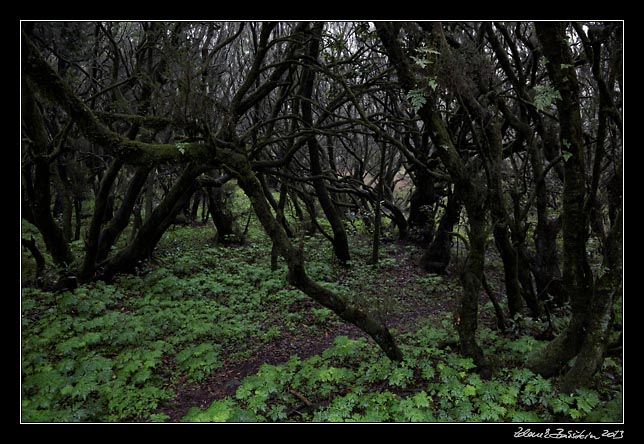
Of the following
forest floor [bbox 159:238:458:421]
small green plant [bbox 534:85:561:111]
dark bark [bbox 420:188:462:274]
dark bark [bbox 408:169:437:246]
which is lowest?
forest floor [bbox 159:238:458:421]

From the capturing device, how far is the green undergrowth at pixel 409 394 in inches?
150

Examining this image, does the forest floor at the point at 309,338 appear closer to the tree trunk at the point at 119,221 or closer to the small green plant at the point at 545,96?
the small green plant at the point at 545,96

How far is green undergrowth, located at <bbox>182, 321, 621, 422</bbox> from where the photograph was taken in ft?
12.5

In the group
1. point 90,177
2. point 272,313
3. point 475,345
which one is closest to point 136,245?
point 272,313

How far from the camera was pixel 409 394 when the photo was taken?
430 centimetres

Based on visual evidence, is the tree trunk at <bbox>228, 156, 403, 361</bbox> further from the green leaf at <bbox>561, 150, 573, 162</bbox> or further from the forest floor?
the green leaf at <bbox>561, 150, 573, 162</bbox>

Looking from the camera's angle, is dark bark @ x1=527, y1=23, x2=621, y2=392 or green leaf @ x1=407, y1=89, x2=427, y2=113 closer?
dark bark @ x1=527, y1=23, x2=621, y2=392

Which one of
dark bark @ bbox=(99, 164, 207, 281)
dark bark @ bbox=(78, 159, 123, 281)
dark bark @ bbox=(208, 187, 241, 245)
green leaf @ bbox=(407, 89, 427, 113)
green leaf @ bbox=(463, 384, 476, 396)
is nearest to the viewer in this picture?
green leaf @ bbox=(407, 89, 427, 113)

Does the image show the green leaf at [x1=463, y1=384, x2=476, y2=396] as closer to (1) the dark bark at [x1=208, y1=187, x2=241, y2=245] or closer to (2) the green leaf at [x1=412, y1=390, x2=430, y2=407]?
(2) the green leaf at [x1=412, y1=390, x2=430, y2=407]

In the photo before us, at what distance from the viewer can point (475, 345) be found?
459cm

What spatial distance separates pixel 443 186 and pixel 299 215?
18.3ft

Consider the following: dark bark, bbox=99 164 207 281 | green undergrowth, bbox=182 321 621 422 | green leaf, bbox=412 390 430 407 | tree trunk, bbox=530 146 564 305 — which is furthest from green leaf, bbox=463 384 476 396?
dark bark, bbox=99 164 207 281

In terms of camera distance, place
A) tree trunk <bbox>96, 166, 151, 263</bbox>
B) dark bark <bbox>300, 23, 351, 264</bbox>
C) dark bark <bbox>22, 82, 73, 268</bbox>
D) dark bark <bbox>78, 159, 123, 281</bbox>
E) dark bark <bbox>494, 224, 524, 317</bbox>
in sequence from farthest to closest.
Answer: dark bark <bbox>300, 23, 351, 264</bbox>, tree trunk <bbox>96, 166, 151, 263</bbox>, dark bark <bbox>78, 159, 123, 281</bbox>, dark bark <bbox>22, 82, 73, 268</bbox>, dark bark <bbox>494, 224, 524, 317</bbox>

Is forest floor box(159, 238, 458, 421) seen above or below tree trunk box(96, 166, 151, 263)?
below
